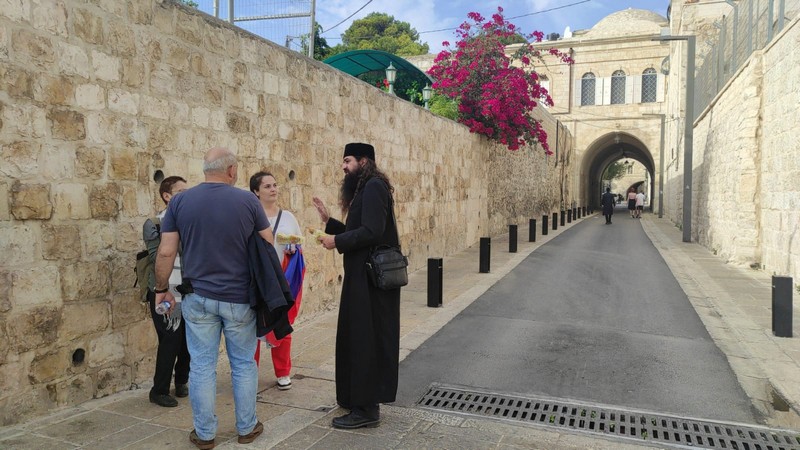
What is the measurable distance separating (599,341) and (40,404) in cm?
475

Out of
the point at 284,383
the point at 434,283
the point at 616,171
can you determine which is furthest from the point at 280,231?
the point at 616,171

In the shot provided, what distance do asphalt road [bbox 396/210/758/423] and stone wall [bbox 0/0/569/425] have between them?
2.24m

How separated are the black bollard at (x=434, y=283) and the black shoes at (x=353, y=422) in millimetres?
3819

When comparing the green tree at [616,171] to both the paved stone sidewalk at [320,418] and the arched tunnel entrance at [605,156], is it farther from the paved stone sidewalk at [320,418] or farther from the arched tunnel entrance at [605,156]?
the paved stone sidewalk at [320,418]

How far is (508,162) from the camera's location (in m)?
19.0

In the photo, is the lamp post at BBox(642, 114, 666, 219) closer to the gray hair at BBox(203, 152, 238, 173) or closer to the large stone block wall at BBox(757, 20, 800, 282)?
the large stone block wall at BBox(757, 20, 800, 282)

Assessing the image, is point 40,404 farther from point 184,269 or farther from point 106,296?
point 184,269

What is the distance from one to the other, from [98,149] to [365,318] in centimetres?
221

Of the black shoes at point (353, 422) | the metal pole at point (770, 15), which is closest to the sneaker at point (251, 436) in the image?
the black shoes at point (353, 422)

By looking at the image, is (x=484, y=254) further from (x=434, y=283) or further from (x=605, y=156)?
(x=605, y=156)

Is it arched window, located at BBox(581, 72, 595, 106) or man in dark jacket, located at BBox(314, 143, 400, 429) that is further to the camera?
arched window, located at BBox(581, 72, 595, 106)

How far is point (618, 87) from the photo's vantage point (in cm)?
3541

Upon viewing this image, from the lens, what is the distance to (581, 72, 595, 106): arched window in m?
35.7

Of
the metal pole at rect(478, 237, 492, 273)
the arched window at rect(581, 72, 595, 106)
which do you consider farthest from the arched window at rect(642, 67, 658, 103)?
the metal pole at rect(478, 237, 492, 273)
